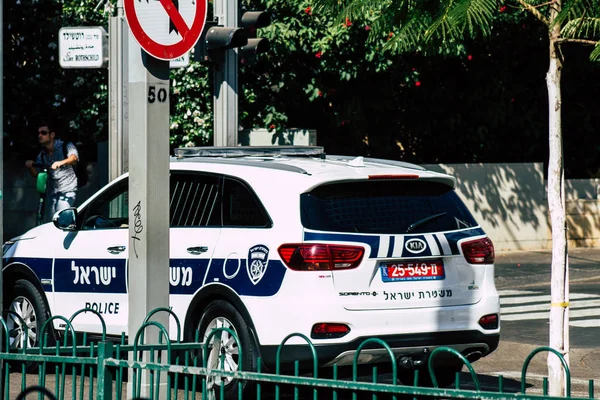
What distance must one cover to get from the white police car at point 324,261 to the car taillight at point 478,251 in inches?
0.4

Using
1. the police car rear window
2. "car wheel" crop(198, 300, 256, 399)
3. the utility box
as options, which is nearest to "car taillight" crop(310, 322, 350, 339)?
"car wheel" crop(198, 300, 256, 399)

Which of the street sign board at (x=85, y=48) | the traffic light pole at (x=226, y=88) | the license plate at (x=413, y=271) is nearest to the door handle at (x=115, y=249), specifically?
the license plate at (x=413, y=271)

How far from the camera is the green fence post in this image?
5246mm

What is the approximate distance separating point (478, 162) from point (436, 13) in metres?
14.1

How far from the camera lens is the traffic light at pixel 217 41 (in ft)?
36.9

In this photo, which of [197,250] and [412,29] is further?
[197,250]

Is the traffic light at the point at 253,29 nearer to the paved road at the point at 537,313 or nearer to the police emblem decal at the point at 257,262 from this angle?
the paved road at the point at 537,313

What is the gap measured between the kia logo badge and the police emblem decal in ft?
2.95

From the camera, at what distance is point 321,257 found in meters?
7.32

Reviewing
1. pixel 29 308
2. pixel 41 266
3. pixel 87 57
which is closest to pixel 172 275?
pixel 41 266

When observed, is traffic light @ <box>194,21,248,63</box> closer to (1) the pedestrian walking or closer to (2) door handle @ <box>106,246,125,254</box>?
(2) door handle @ <box>106,246,125,254</box>

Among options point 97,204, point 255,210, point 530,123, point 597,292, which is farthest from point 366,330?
point 530,123

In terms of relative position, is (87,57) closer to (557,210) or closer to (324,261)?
(324,261)

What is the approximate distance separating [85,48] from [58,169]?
3.63m
